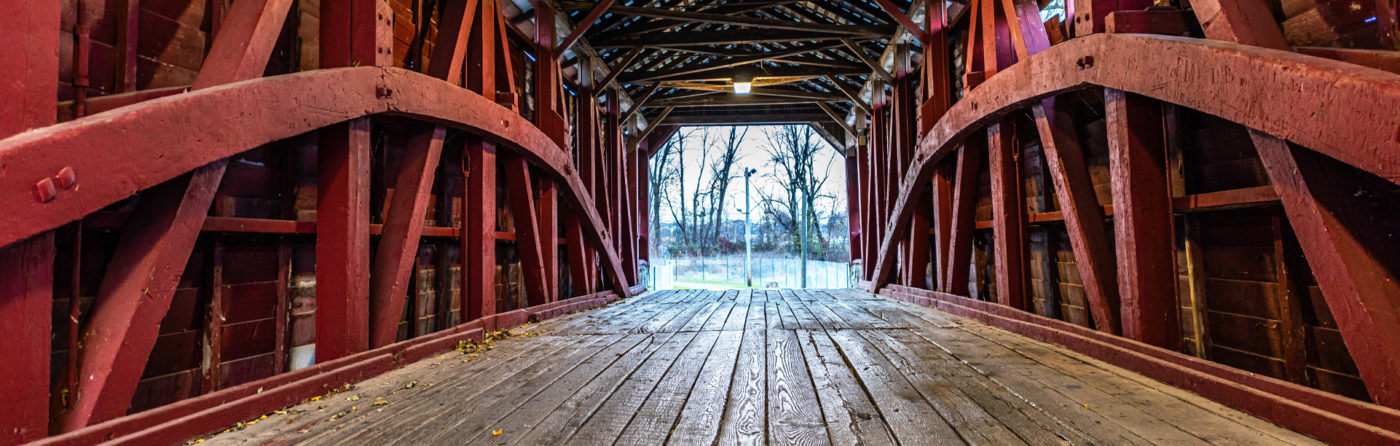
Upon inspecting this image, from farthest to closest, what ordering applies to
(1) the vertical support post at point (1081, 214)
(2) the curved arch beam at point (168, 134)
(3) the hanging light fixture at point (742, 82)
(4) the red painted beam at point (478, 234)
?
(3) the hanging light fixture at point (742, 82) → (4) the red painted beam at point (478, 234) → (1) the vertical support post at point (1081, 214) → (2) the curved arch beam at point (168, 134)

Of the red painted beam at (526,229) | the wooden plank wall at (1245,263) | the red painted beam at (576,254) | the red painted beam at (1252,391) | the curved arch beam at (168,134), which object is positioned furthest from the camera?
the red painted beam at (576,254)

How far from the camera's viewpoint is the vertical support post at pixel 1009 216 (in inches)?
169

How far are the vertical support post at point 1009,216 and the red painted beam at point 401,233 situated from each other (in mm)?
4242

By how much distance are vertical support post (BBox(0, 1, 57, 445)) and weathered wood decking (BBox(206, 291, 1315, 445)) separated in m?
0.52

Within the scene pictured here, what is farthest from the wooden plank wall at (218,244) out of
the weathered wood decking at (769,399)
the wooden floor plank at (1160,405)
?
the wooden floor plank at (1160,405)

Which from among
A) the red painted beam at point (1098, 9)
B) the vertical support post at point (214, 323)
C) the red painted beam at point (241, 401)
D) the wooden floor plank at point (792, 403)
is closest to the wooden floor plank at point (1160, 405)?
the wooden floor plank at point (792, 403)

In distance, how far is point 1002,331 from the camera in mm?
4062

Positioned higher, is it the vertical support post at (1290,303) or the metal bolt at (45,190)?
the metal bolt at (45,190)

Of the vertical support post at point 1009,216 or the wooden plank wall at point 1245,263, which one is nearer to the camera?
the wooden plank wall at point 1245,263

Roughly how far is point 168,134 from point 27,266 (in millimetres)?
563

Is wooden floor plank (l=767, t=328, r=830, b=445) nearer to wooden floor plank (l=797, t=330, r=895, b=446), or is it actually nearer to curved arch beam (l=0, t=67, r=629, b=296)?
wooden floor plank (l=797, t=330, r=895, b=446)

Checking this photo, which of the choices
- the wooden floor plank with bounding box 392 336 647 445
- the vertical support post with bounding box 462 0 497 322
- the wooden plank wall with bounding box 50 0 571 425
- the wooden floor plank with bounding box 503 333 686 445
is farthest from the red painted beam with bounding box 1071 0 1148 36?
the wooden plank wall with bounding box 50 0 571 425

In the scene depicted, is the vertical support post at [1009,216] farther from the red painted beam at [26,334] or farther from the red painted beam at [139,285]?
the red painted beam at [26,334]

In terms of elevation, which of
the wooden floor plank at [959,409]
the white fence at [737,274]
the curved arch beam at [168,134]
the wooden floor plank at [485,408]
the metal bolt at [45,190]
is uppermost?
the curved arch beam at [168,134]
